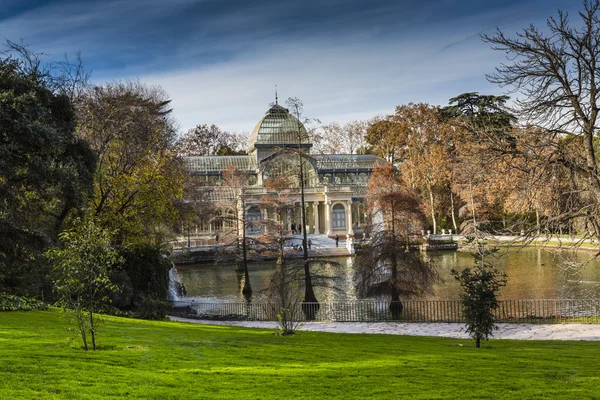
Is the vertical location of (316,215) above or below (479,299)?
above

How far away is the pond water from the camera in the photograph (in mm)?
27609

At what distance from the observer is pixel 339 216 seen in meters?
62.7

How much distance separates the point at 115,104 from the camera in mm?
29109

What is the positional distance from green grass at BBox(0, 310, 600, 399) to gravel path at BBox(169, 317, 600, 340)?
335cm

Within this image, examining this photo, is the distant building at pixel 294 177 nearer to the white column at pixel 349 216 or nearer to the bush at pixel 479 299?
the white column at pixel 349 216

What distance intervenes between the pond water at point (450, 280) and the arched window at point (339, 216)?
14.2 m

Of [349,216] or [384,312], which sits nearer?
[384,312]

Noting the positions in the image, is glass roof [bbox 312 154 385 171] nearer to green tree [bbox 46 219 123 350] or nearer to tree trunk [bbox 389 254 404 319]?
tree trunk [bbox 389 254 404 319]

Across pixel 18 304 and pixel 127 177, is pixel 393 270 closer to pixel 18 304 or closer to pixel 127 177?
pixel 127 177

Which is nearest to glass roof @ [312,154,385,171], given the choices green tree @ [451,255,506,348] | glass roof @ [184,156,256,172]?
glass roof @ [184,156,256,172]

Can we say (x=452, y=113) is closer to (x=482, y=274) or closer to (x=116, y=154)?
(x=116, y=154)

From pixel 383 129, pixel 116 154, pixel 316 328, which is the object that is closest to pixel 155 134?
pixel 116 154

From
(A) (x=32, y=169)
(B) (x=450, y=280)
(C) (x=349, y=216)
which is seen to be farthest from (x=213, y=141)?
(A) (x=32, y=169)

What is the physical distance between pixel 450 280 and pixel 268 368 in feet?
79.1
